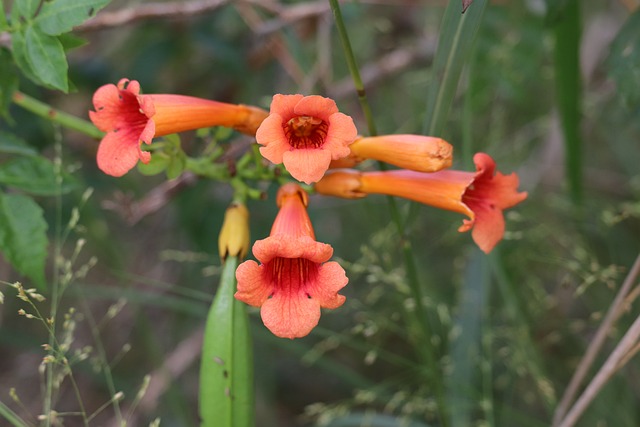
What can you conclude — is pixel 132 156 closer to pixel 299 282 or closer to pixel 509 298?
pixel 299 282

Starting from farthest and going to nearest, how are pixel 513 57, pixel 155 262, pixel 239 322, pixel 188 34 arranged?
pixel 155 262 < pixel 188 34 < pixel 513 57 < pixel 239 322

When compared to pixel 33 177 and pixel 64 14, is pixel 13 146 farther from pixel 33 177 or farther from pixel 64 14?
pixel 64 14

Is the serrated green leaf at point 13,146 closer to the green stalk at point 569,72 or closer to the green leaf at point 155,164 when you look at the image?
the green leaf at point 155,164

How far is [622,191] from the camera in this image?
3723 millimetres

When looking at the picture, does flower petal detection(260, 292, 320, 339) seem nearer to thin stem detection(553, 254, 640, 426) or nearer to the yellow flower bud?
the yellow flower bud

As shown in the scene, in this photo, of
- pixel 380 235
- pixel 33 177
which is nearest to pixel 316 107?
pixel 33 177

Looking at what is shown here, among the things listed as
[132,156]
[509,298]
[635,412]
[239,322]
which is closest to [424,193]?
[239,322]

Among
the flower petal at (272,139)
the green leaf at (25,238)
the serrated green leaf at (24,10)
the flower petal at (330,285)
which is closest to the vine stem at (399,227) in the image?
the flower petal at (272,139)

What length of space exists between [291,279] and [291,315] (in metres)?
0.11

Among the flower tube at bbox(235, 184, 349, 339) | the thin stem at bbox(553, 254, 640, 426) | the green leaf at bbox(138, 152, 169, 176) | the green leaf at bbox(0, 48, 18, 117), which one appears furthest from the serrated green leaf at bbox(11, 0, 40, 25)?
the thin stem at bbox(553, 254, 640, 426)

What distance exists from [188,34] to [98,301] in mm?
1837

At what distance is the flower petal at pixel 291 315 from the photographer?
4.66ft

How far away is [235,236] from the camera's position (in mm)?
1682

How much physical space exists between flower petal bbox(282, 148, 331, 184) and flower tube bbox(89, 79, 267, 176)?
0.32m
